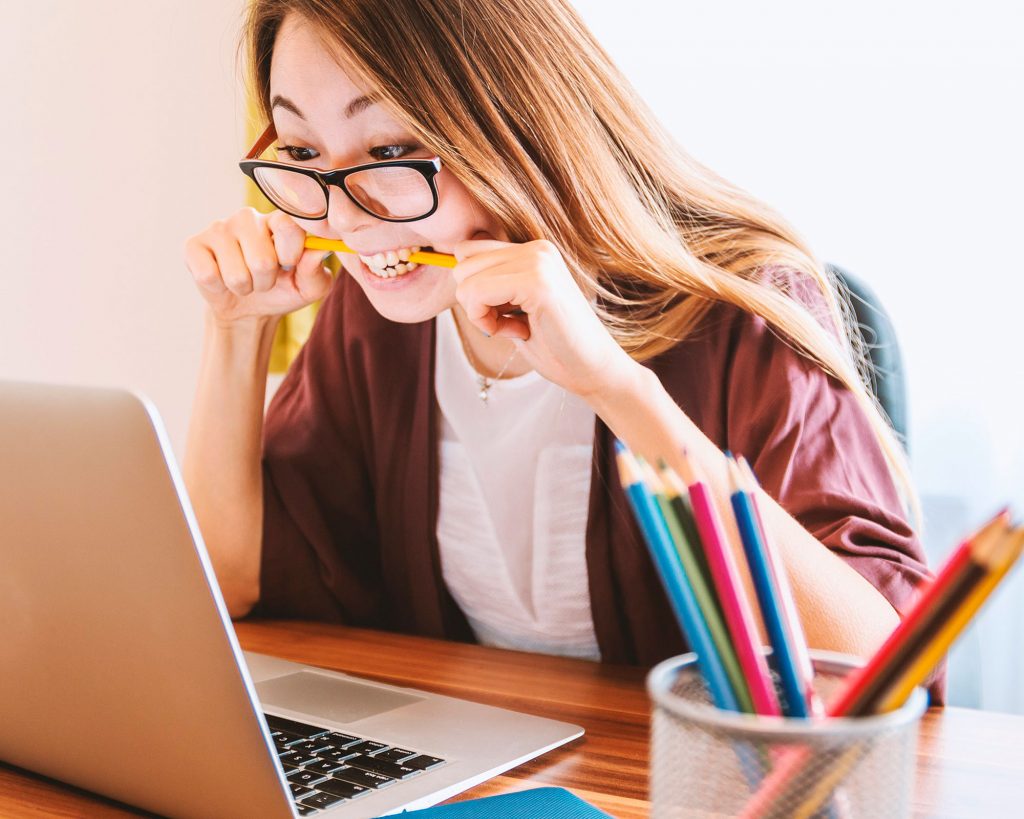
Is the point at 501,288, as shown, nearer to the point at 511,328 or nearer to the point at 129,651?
the point at 511,328

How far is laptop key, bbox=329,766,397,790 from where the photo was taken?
632 mm

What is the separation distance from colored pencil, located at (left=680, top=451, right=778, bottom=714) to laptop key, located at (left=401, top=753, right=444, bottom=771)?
0.34 meters

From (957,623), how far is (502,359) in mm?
963

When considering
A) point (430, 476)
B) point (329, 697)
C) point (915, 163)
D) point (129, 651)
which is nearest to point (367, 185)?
point (430, 476)

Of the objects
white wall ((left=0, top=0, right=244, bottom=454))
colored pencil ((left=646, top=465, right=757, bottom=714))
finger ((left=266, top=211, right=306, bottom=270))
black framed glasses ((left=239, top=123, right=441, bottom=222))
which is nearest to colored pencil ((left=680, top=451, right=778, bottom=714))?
colored pencil ((left=646, top=465, right=757, bottom=714))

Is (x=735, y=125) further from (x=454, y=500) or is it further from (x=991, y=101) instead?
(x=454, y=500)

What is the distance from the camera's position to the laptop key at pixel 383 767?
65cm

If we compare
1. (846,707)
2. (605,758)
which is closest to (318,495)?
(605,758)

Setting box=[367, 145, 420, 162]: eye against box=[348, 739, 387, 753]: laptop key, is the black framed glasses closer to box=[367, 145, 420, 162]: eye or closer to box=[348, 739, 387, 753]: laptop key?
box=[367, 145, 420, 162]: eye

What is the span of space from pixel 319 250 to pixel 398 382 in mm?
196

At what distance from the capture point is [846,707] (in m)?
0.35

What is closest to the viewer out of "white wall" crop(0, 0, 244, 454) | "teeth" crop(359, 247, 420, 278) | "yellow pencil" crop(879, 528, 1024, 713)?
"yellow pencil" crop(879, 528, 1024, 713)

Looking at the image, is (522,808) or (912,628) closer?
(912,628)

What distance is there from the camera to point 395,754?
68cm
